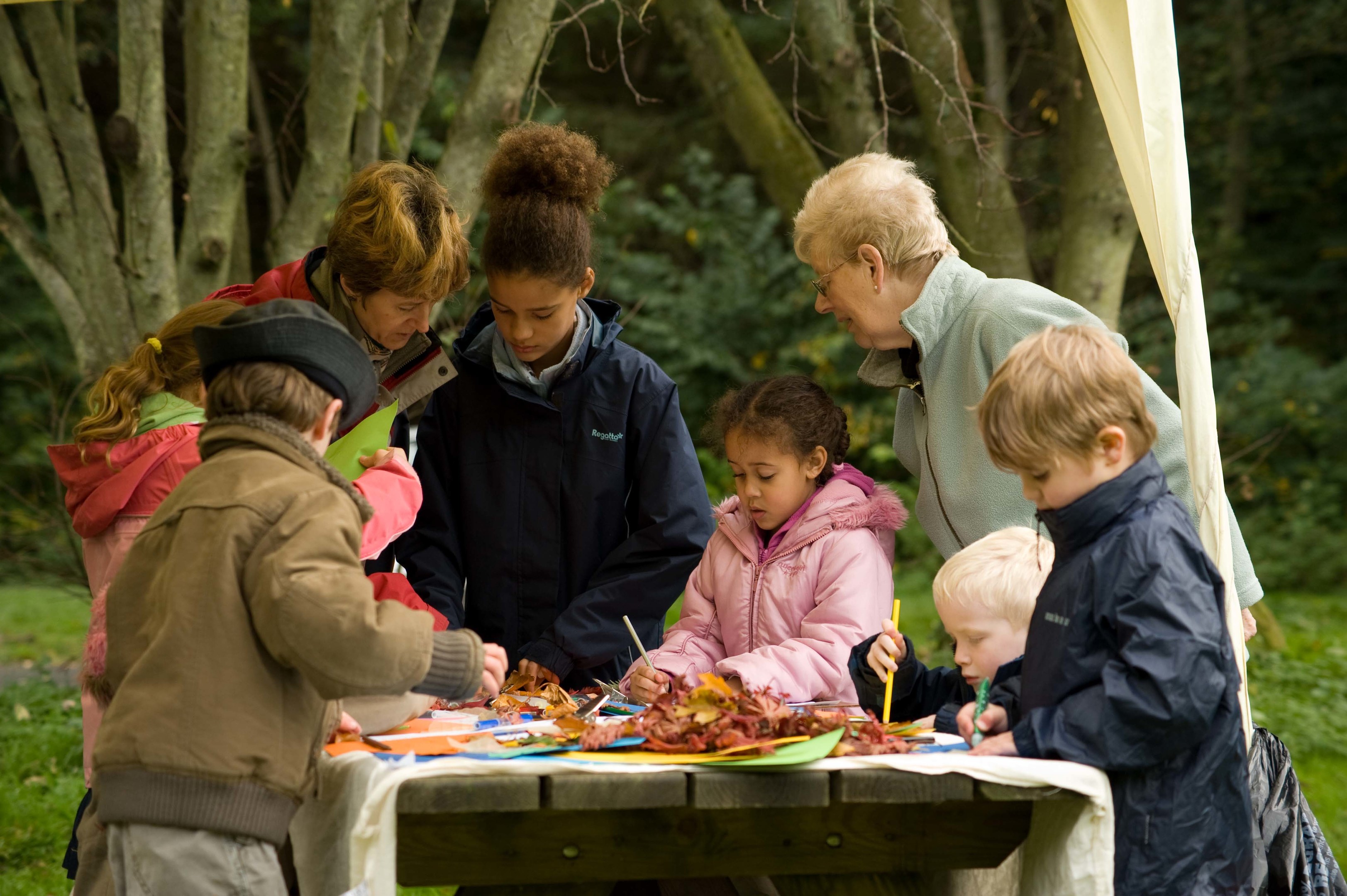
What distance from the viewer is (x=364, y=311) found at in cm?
273

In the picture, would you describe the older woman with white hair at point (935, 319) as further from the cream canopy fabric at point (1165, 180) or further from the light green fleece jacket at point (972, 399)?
the cream canopy fabric at point (1165, 180)

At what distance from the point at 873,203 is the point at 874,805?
1.26 meters

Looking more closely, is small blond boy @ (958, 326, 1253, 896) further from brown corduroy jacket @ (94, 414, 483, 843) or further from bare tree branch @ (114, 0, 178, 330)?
bare tree branch @ (114, 0, 178, 330)

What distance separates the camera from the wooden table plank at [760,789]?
6.20ft

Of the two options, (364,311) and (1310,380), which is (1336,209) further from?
(364,311)

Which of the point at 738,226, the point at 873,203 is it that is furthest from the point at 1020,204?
the point at 738,226

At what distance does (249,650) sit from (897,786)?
97 centimetres

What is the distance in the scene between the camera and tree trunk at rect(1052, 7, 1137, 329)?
5.30 meters

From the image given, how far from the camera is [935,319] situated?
2.70 metres

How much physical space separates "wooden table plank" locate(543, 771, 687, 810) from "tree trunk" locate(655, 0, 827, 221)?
370 cm

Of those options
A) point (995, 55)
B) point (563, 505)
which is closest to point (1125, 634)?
point (563, 505)

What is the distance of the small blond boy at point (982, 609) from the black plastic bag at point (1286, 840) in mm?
520

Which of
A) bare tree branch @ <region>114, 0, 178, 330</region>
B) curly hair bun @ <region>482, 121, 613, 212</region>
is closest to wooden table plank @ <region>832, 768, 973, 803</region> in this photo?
curly hair bun @ <region>482, 121, 613, 212</region>

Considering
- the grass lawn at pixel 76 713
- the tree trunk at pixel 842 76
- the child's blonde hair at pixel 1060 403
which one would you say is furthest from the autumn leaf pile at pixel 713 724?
the tree trunk at pixel 842 76
